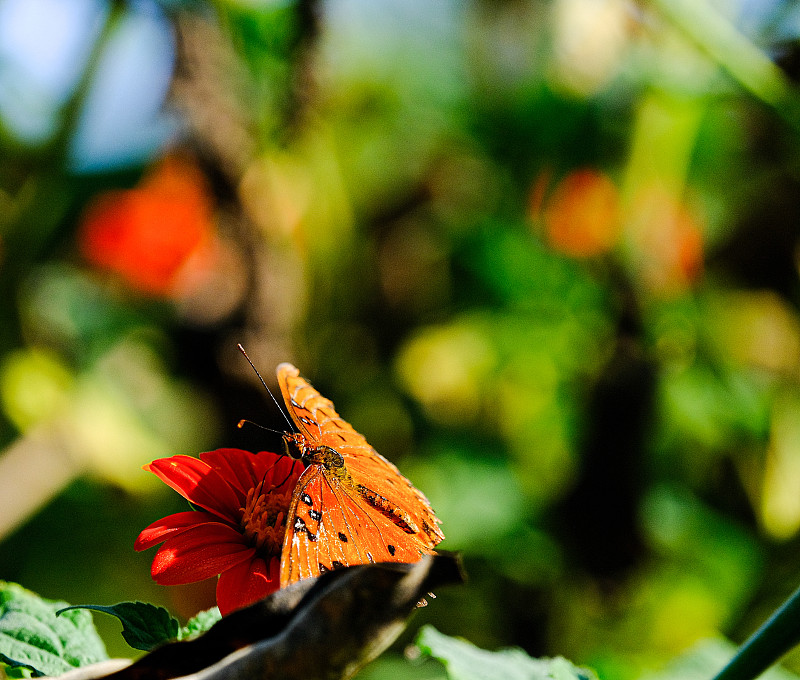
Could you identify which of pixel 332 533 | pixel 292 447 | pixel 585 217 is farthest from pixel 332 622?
pixel 585 217

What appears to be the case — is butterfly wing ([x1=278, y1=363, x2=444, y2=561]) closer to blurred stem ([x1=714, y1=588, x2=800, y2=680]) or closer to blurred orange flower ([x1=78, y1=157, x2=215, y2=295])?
blurred stem ([x1=714, y1=588, x2=800, y2=680])

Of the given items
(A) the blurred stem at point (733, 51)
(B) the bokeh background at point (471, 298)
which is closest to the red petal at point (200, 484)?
(B) the bokeh background at point (471, 298)

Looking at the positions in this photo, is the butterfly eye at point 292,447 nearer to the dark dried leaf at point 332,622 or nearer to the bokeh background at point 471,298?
the dark dried leaf at point 332,622

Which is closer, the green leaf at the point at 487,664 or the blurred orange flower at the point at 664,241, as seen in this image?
the green leaf at the point at 487,664

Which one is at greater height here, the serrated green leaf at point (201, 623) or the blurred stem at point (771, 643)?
the blurred stem at point (771, 643)

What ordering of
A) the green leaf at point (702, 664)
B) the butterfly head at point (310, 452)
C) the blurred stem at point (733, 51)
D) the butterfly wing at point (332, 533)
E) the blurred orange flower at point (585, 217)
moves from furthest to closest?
the blurred orange flower at point (585, 217), the blurred stem at point (733, 51), the green leaf at point (702, 664), the butterfly head at point (310, 452), the butterfly wing at point (332, 533)

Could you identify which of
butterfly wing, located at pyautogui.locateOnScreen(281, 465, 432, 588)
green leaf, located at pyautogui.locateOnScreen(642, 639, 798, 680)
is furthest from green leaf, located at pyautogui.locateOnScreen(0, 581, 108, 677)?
green leaf, located at pyautogui.locateOnScreen(642, 639, 798, 680)
